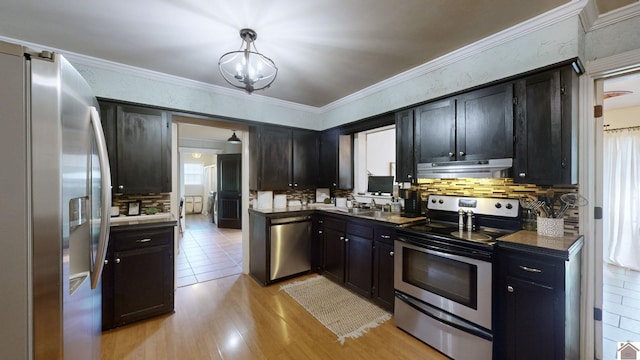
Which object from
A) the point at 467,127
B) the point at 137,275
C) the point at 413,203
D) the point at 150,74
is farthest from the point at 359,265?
the point at 150,74

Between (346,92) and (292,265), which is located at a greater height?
(346,92)

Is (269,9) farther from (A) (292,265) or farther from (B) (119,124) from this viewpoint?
(A) (292,265)

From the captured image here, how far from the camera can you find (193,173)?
10250 millimetres

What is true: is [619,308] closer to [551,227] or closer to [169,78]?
[551,227]

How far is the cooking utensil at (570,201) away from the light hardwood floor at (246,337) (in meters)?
1.52

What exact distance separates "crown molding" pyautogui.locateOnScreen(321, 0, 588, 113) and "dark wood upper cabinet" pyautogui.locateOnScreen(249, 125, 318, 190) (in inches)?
52.9

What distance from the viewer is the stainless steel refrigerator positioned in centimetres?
83

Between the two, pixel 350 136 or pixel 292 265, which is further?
pixel 350 136

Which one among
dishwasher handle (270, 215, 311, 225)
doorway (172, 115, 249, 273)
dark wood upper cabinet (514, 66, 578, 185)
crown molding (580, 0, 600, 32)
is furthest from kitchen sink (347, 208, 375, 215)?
crown molding (580, 0, 600, 32)

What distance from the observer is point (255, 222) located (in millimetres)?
3637

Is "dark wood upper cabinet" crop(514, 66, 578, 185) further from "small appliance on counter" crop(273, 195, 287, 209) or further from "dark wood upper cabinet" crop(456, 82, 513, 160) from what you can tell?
"small appliance on counter" crop(273, 195, 287, 209)

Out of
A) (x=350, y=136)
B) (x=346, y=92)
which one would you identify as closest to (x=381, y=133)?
(x=350, y=136)

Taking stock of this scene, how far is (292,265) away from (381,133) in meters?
2.54

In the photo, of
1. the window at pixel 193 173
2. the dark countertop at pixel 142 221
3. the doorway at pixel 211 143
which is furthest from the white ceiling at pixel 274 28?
the window at pixel 193 173
